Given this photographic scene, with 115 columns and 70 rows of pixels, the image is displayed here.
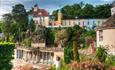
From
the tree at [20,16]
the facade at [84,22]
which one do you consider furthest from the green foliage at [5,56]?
the facade at [84,22]

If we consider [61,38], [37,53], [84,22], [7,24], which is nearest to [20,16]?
[7,24]

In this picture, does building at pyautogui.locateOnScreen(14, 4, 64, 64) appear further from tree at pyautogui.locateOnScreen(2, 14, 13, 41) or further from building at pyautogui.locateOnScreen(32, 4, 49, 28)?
building at pyautogui.locateOnScreen(32, 4, 49, 28)

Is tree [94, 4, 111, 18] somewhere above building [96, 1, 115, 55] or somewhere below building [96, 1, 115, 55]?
above

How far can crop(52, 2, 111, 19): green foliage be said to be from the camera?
10300 centimetres

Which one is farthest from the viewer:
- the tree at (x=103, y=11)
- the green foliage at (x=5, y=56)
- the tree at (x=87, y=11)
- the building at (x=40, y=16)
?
the building at (x=40, y=16)

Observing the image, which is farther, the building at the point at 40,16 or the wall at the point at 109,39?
the building at the point at 40,16

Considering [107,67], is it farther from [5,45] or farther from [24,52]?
[24,52]

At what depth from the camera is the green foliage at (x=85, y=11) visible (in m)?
103

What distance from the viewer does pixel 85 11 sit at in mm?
107500

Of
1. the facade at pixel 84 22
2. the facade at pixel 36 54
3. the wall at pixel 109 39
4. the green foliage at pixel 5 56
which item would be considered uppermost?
the facade at pixel 84 22

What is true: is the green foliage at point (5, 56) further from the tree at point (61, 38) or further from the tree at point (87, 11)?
the tree at point (87, 11)

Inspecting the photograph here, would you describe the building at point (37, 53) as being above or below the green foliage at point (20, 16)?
below

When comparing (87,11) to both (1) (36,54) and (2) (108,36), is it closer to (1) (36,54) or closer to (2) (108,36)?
(1) (36,54)

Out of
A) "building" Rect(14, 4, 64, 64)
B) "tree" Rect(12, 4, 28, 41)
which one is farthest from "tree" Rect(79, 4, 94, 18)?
"building" Rect(14, 4, 64, 64)
